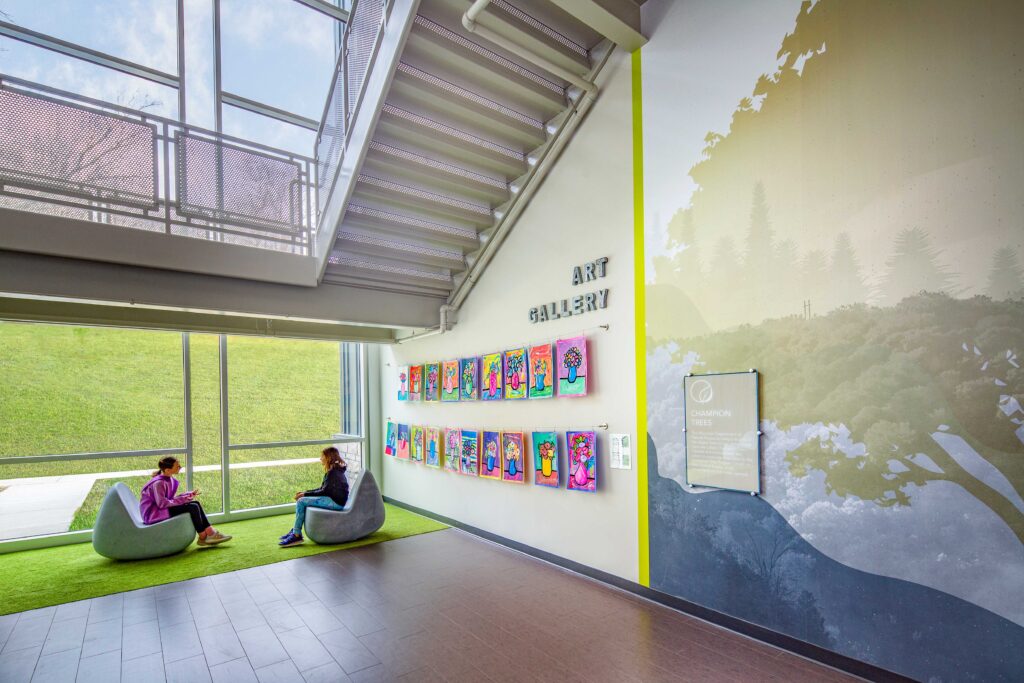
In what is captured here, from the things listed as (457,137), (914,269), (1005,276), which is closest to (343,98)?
(457,137)

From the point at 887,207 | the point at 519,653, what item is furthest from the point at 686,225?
the point at 519,653

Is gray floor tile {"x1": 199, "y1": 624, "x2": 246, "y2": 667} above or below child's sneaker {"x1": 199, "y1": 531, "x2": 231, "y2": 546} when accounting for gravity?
above

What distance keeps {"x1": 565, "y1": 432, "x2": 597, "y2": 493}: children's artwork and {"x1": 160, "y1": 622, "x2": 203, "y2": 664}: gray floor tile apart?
3.13 m

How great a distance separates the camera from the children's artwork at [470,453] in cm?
625

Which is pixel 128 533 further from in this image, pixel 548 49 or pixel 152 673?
pixel 548 49

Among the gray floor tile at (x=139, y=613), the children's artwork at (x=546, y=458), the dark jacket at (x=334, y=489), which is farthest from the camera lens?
the dark jacket at (x=334, y=489)

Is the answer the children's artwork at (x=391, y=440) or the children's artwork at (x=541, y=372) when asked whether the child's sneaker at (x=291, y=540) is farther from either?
the children's artwork at (x=541, y=372)

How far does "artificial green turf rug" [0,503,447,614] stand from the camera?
4691mm

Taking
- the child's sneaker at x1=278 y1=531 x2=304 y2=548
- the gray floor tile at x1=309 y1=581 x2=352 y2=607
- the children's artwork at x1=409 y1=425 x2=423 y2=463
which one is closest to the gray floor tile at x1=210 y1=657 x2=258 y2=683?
the gray floor tile at x1=309 y1=581 x2=352 y2=607

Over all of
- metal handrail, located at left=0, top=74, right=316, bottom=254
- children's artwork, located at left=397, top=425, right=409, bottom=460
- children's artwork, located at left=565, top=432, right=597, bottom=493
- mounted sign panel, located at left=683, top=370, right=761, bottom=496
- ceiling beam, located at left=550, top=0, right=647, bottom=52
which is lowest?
children's artwork, located at left=397, top=425, right=409, bottom=460

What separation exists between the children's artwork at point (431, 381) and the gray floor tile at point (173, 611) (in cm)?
347

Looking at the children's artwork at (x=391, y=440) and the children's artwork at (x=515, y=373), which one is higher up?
the children's artwork at (x=515, y=373)

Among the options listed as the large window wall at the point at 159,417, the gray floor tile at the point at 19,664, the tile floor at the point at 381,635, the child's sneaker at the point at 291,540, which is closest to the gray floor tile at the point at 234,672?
the tile floor at the point at 381,635

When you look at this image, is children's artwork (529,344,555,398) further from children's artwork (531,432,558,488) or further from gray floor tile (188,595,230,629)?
gray floor tile (188,595,230,629)
